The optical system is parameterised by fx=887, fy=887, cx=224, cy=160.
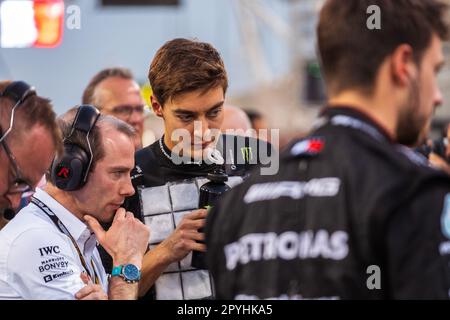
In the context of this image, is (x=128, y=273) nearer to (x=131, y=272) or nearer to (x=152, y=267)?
(x=131, y=272)

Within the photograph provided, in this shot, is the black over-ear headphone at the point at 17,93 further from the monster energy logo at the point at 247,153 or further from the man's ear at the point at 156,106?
the monster energy logo at the point at 247,153

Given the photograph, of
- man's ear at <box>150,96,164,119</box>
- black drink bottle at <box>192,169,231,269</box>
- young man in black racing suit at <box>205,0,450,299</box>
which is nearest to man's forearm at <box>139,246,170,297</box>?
black drink bottle at <box>192,169,231,269</box>

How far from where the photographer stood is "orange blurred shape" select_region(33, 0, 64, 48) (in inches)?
332

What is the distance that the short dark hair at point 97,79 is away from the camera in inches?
201

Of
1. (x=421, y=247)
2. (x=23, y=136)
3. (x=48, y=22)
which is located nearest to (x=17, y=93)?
(x=23, y=136)

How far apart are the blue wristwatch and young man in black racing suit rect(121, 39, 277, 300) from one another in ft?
1.09

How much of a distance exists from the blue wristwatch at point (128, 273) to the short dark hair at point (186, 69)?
0.79 meters

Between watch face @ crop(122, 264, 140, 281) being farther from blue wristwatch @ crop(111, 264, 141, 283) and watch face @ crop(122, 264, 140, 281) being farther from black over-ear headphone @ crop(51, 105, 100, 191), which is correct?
black over-ear headphone @ crop(51, 105, 100, 191)

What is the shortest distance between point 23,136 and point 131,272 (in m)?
0.66

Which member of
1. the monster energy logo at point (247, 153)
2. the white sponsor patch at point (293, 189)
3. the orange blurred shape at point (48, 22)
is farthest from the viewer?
the orange blurred shape at point (48, 22)

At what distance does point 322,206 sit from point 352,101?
253 mm

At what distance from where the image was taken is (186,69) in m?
3.36

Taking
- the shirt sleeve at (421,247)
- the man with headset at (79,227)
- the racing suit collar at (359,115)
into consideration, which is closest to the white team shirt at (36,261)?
the man with headset at (79,227)

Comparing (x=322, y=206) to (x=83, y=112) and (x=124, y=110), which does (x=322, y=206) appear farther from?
(x=124, y=110)
